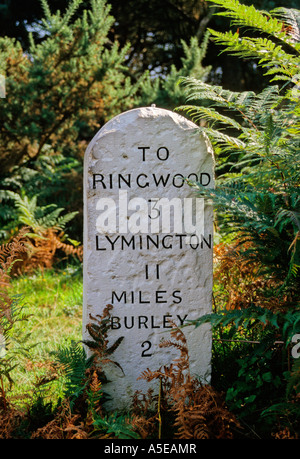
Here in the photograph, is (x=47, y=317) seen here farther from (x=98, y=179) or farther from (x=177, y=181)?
(x=177, y=181)

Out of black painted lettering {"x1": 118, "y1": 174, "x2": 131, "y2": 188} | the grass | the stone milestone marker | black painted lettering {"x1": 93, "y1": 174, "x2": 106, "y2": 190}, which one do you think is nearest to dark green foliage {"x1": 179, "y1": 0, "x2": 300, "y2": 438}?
the stone milestone marker

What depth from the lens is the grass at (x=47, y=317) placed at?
2.96 metres

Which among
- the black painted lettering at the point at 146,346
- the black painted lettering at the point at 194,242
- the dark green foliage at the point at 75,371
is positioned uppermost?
the black painted lettering at the point at 194,242

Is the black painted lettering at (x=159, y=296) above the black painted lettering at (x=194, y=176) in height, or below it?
below

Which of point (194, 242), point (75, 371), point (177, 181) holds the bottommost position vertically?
point (75, 371)

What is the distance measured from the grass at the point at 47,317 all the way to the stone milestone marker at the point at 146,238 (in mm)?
594

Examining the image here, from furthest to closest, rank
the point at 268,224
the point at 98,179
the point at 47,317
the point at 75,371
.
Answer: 1. the point at 47,317
2. the point at 98,179
3. the point at 75,371
4. the point at 268,224

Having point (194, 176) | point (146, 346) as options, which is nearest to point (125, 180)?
point (194, 176)

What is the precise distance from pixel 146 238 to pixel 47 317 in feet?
6.38

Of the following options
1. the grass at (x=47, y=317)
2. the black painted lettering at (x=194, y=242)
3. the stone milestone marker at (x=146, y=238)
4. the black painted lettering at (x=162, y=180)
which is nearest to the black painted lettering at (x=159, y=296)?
the stone milestone marker at (x=146, y=238)

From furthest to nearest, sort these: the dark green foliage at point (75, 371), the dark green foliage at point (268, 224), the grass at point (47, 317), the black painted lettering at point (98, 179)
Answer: the grass at point (47, 317)
the black painted lettering at point (98, 179)
the dark green foliage at point (75, 371)
the dark green foliage at point (268, 224)

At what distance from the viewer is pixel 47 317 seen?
407 centimetres

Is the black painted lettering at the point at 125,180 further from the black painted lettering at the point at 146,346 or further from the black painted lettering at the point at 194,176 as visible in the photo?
the black painted lettering at the point at 146,346
